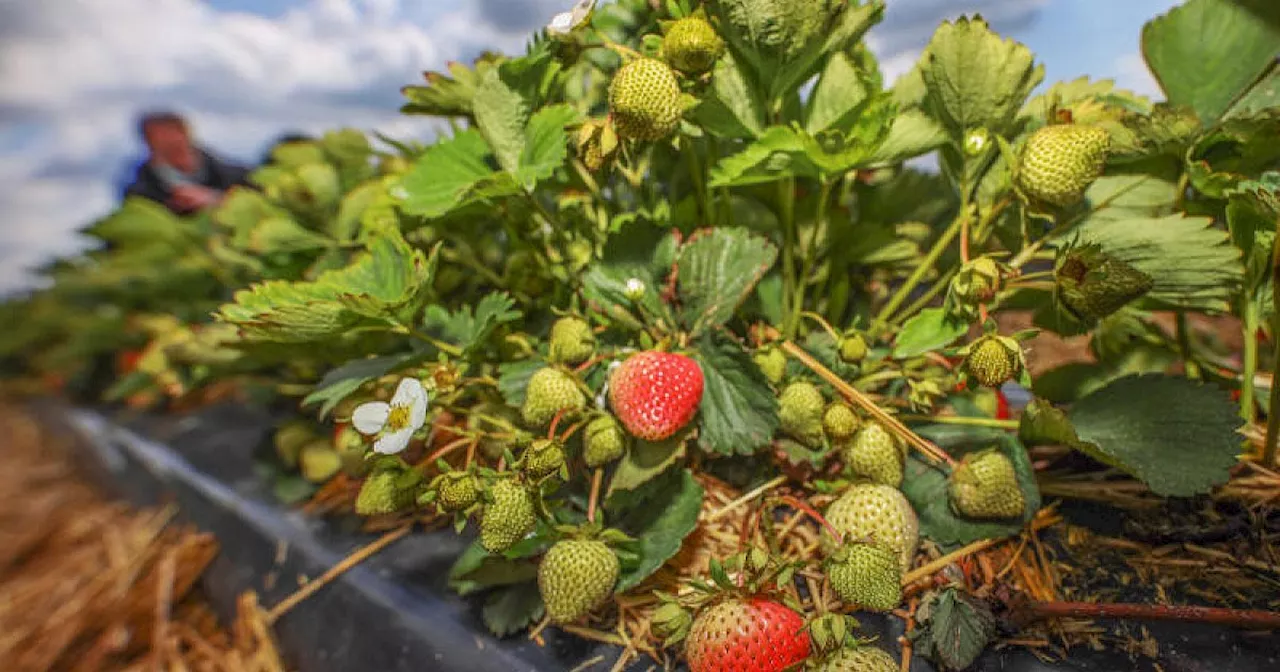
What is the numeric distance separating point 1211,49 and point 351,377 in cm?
82

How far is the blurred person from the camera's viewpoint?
288 centimetres

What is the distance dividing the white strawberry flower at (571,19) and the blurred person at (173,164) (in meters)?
2.88

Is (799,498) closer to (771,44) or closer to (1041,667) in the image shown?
(1041,667)

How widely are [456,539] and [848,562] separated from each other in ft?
1.47

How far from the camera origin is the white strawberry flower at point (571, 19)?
0.50m

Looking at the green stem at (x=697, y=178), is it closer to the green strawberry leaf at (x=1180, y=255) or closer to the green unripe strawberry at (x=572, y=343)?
the green unripe strawberry at (x=572, y=343)

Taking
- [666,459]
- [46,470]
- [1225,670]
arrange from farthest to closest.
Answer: [46,470] → [666,459] → [1225,670]

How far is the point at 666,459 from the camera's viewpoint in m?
0.55

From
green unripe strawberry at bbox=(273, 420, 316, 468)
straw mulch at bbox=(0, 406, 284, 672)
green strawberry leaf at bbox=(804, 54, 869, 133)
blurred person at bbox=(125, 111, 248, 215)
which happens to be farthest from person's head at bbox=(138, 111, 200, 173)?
green strawberry leaf at bbox=(804, 54, 869, 133)

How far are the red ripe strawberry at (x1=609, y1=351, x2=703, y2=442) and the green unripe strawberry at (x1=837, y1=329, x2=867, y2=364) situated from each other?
137 mm

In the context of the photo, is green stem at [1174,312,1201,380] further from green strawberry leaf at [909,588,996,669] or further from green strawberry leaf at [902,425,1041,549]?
green strawberry leaf at [909,588,996,669]

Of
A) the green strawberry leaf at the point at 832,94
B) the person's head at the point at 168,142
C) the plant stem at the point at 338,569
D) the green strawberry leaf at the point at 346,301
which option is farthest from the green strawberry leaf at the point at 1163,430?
the person's head at the point at 168,142

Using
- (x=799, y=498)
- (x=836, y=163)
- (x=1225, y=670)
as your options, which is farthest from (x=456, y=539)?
(x=1225, y=670)

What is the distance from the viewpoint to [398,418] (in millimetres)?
513
